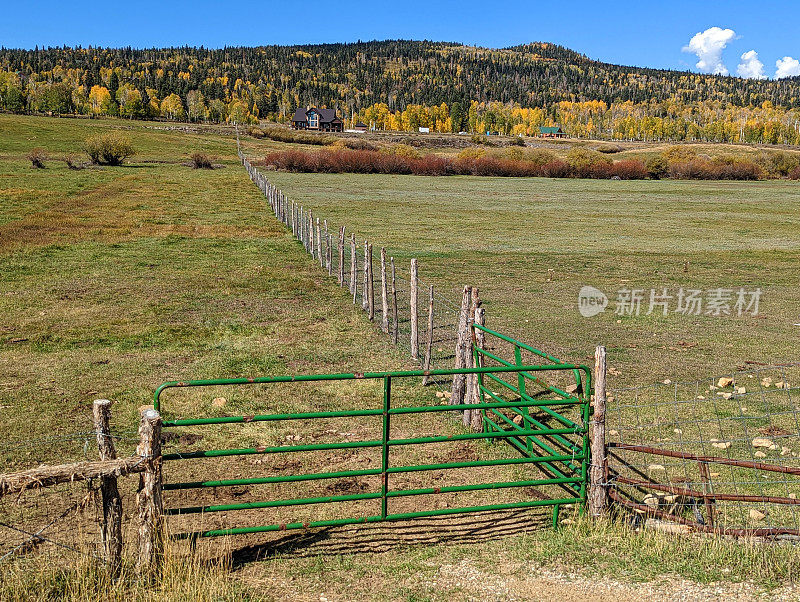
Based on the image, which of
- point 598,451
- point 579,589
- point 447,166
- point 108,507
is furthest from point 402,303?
point 447,166

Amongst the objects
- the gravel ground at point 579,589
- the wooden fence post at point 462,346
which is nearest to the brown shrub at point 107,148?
the wooden fence post at point 462,346

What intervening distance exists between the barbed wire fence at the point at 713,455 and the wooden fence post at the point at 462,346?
87.5 inches

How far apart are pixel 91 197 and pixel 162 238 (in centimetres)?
1762

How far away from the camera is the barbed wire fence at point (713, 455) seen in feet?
24.6

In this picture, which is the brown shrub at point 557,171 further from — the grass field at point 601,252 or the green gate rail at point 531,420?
the green gate rail at point 531,420

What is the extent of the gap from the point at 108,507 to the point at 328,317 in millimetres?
12529

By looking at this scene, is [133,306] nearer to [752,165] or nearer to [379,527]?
[379,527]

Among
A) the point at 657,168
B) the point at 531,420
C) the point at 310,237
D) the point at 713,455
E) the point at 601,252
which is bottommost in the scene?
the point at 713,455

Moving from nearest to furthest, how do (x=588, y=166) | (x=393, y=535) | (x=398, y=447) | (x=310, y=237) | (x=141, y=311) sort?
(x=393, y=535)
(x=398, y=447)
(x=141, y=311)
(x=310, y=237)
(x=588, y=166)

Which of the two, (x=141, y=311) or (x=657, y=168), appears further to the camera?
(x=657, y=168)

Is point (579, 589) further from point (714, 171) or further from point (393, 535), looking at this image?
point (714, 171)

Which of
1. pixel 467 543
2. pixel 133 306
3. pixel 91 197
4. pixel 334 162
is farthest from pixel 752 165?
pixel 467 543

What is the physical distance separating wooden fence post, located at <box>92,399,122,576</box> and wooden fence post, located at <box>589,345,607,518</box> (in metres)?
4.54

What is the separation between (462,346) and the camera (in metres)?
10.9
